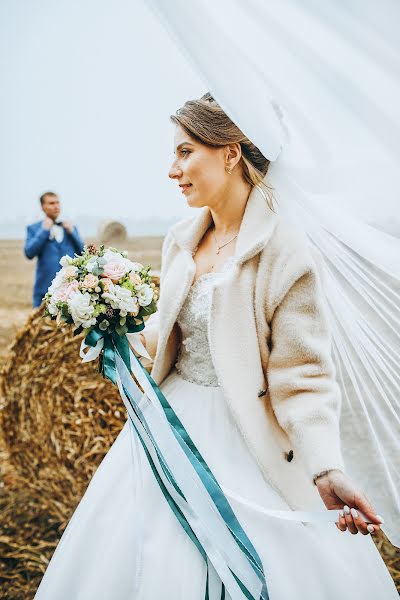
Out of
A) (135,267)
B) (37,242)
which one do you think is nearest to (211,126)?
(135,267)

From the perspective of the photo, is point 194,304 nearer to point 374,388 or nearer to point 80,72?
point 374,388

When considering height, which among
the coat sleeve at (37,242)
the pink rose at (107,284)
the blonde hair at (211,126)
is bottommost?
the coat sleeve at (37,242)

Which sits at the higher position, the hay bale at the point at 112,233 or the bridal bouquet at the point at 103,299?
the bridal bouquet at the point at 103,299

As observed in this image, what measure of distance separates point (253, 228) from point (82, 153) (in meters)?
5.31

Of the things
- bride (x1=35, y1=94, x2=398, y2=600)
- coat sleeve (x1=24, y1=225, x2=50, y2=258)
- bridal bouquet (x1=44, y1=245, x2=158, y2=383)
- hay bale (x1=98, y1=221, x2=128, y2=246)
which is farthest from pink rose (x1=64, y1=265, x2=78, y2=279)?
coat sleeve (x1=24, y1=225, x2=50, y2=258)

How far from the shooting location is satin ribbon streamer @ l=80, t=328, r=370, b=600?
1338 mm

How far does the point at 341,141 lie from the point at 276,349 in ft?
1.73

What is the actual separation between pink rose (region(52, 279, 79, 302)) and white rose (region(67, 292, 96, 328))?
2 centimetres

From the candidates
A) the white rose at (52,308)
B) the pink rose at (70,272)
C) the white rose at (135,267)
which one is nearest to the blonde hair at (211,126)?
the white rose at (135,267)

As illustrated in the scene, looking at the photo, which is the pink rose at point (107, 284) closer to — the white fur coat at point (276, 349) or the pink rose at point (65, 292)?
the pink rose at point (65, 292)

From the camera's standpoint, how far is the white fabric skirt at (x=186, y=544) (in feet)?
4.39

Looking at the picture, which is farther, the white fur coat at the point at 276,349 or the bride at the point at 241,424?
the white fur coat at the point at 276,349

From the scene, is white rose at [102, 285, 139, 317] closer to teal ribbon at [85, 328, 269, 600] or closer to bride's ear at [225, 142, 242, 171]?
teal ribbon at [85, 328, 269, 600]

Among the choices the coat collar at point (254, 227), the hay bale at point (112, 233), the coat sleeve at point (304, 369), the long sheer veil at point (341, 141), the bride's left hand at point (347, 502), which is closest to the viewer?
the long sheer veil at point (341, 141)
